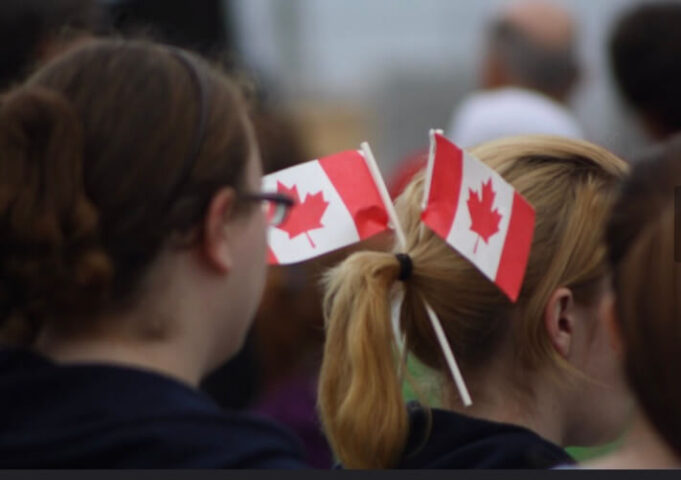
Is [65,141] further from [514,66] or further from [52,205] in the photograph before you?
[514,66]

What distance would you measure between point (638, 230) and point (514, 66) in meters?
3.46

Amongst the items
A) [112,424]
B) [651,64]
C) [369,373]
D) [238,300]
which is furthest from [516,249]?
[651,64]

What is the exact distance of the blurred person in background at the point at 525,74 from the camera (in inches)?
179

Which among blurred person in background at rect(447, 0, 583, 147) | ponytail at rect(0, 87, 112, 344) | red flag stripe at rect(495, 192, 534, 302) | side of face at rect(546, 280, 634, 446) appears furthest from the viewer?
blurred person in background at rect(447, 0, 583, 147)

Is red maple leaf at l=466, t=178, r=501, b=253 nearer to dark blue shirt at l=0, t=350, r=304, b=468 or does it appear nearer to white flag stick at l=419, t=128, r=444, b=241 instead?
white flag stick at l=419, t=128, r=444, b=241

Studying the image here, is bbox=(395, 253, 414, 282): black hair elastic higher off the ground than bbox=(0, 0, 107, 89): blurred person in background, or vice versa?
bbox=(395, 253, 414, 282): black hair elastic

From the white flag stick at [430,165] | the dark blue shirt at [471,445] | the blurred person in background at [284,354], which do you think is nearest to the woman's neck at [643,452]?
the dark blue shirt at [471,445]

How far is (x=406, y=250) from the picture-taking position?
2.19 meters

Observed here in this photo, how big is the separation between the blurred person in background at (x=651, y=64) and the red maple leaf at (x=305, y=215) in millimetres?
1472

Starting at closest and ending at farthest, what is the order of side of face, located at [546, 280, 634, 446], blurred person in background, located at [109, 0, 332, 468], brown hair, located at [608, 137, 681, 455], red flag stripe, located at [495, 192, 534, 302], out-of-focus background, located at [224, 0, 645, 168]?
1. brown hair, located at [608, 137, 681, 455]
2. red flag stripe, located at [495, 192, 534, 302]
3. side of face, located at [546, 280, 634, 446]
4. blurred person in background, located at [109, 0, 332, 468]
5. out-of-focus background, located at [224, 0, 645, 168]

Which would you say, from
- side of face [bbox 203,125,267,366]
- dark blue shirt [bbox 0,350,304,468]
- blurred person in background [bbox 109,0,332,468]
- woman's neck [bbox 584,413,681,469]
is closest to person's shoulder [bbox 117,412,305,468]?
dark blue shirt [bbox 0,350,304,468]

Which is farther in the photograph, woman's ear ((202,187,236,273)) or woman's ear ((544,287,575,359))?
woman's ear ((544,287,575,359))

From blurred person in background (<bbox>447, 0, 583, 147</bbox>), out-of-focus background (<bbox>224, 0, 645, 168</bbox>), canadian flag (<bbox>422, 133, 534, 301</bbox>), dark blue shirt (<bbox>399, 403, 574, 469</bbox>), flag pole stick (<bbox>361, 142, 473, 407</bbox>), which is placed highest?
canadian flag (<bbox>422, 133, 534, 301</bbox>)

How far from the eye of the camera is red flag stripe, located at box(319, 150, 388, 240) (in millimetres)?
2215
